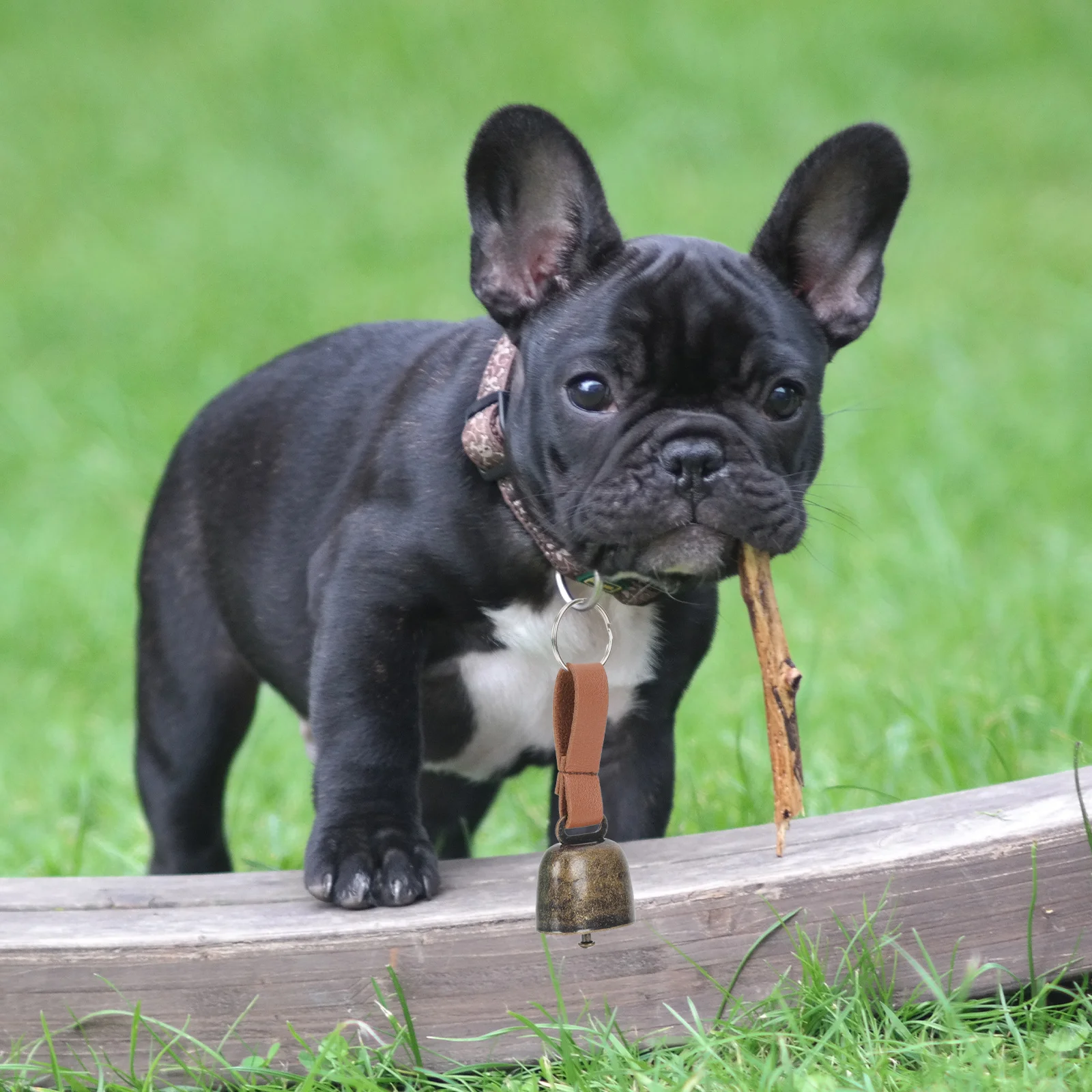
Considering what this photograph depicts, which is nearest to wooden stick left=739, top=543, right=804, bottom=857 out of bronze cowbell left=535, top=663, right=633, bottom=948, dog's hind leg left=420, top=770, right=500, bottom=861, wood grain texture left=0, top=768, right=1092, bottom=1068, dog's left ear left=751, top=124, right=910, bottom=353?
wood grain texture left=0, top=768, right=1092, bottom=1068

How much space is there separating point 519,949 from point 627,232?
8.37 meters

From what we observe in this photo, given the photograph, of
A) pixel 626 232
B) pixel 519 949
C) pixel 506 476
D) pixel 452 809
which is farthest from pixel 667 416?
pixel 626 232

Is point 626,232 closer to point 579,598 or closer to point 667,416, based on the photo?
point 579,598

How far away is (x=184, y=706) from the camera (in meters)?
3.74

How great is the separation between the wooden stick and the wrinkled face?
0.04 m

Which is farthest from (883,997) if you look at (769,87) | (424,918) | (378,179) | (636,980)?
(769,87)

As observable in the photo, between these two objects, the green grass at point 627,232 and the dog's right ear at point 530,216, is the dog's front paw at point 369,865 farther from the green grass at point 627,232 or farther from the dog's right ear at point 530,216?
the dog's right ear at point 530,216

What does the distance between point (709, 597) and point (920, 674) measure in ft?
7.97

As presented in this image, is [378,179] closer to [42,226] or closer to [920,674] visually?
[42,226]

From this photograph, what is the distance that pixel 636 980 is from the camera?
2.70 m

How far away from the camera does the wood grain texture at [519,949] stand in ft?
8.77

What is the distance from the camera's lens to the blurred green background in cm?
496

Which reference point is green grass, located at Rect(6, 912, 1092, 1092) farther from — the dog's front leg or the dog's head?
the dog's head

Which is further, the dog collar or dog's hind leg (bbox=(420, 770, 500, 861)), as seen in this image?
dog's hind leg (bbox=(420, 770, 500, 861))
